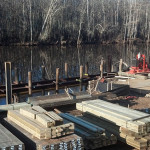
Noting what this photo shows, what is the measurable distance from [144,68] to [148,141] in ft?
52.4

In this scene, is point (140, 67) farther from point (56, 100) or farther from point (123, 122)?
point (123, 122)

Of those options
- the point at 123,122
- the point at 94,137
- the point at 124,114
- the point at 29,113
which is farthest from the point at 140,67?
the point at 29,113

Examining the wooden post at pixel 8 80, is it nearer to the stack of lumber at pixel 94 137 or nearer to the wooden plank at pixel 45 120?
the stack of lumber at pixel 94 137

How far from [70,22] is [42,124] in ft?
203

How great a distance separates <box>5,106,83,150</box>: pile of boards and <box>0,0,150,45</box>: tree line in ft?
163

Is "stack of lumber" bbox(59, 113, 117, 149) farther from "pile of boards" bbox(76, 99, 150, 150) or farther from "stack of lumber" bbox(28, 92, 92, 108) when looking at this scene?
"stack of lumber" bbox(28, 92, 92, 108)

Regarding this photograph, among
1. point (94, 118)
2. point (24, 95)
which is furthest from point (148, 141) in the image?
point (24, 95)

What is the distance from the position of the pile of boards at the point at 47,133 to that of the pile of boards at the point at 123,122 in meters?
2.04

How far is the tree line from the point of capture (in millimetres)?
62281

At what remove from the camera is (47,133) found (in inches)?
323

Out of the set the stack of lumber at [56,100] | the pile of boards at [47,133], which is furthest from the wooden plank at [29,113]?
the stack of lumber at [56,100]

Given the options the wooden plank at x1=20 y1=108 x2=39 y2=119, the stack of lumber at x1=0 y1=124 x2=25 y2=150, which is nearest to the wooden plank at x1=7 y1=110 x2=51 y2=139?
the wooden plank at x1=20 y1=108 x2=39 y2=119

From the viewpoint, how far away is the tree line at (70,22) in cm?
6228

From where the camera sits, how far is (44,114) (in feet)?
30.1
